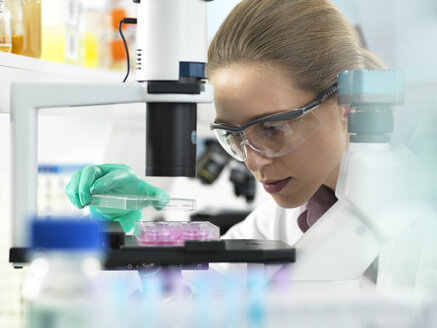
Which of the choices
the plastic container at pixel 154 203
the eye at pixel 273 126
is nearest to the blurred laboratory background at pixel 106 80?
the plastic container at pixel 154 203

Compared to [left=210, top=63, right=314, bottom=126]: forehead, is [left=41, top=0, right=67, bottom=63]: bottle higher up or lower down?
higher up

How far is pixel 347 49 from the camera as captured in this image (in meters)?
1.24

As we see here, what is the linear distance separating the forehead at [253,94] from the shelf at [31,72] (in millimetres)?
435

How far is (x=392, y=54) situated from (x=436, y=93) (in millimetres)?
225

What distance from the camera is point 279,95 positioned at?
1.18m

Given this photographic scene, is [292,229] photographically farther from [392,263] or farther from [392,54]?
[392,263]

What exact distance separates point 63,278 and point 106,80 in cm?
176

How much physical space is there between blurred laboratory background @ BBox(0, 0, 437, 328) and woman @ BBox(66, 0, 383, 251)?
2.5 inches

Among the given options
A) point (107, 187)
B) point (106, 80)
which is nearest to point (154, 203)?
point (107, 187)

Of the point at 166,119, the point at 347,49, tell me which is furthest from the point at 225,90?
the point at 166,119

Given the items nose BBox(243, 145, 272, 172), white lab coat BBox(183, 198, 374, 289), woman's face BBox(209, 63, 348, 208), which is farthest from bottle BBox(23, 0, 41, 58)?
white lab coat BBox(183, 198, 374, 289)

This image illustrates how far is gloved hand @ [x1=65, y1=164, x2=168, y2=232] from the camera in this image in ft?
3.66

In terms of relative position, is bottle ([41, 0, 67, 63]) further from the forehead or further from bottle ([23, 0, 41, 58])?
the forehead

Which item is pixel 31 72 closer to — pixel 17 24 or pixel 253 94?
pixel 17 24
